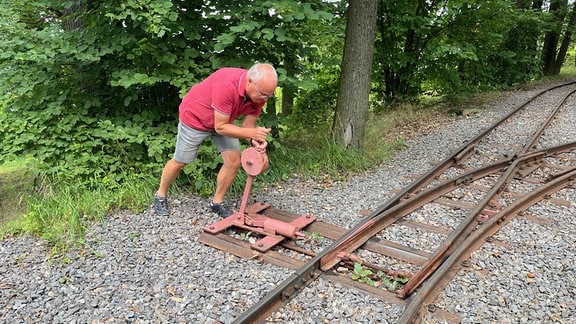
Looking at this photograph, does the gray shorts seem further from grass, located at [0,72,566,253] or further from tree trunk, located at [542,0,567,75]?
tree trunk, located at [542,0,567,75]

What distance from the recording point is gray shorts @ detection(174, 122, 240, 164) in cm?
471

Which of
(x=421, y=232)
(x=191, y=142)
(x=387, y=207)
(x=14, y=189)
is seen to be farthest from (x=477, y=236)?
(x=14, y=189)

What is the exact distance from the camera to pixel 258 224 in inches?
184

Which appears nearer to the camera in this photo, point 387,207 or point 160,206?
point 160,206

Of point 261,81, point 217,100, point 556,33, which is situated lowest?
point 217,100

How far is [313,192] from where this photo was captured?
19.8 feet

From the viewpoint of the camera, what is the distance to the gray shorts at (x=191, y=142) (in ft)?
15.4

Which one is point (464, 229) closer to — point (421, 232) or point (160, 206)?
point (421, 232)

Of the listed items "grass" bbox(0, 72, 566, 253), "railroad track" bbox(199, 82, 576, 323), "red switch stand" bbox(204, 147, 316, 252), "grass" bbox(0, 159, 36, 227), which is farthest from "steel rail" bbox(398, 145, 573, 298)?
"grass" bbox(0, 159, 36, 227)

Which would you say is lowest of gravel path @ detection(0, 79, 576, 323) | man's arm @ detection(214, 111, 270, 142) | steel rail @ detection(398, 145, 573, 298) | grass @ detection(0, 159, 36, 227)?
grass @ detection(0, 159, 36, 227)

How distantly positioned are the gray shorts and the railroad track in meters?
0.88

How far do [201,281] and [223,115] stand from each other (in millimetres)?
1525

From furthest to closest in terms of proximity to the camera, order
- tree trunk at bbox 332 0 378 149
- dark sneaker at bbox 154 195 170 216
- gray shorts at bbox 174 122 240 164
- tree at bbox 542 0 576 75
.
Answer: tree at bbox 542 0 576 75
tree trunk at bbox 332 0 378 149
dark sneaker at bbox 154 195 170 216
gray shorts at bbox 174 122 240 164

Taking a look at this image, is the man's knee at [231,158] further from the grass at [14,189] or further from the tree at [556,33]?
the tree at [556,33]
